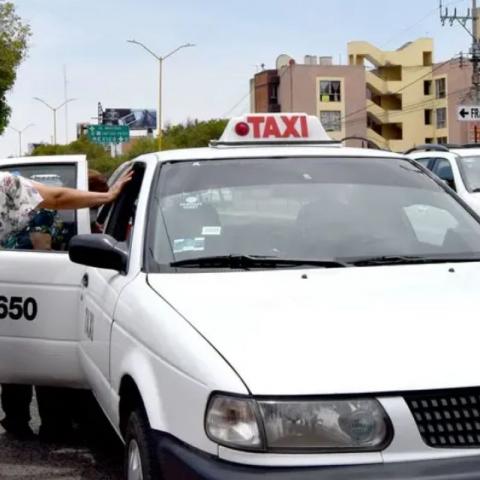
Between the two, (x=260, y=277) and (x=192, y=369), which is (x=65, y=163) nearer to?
(x=260, y=277)

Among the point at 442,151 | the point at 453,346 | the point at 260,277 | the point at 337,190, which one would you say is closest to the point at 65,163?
the point at 337,190

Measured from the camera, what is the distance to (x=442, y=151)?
490 inches

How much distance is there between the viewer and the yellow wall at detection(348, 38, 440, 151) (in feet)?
269

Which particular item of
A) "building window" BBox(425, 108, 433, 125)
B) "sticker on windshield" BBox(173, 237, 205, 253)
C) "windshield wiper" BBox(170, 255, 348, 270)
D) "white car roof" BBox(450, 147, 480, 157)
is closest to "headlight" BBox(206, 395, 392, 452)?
"windshield wiper" BBox(170, 255, 348, 270)

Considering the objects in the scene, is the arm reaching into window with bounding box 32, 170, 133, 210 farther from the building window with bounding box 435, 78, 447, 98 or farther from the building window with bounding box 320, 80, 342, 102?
the building window with bounding box 435, 78, 447, 98

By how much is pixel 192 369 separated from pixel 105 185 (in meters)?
2.97

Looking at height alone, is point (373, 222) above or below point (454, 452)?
above

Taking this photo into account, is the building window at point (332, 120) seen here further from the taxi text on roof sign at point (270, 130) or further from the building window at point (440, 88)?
the taxi text on roof sign at point (270, 130)

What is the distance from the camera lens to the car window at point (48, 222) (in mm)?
5266

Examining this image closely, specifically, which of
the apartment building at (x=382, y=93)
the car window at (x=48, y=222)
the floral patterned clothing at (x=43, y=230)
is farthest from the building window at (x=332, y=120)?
the floral patterned clothing at (x=43, y=230)

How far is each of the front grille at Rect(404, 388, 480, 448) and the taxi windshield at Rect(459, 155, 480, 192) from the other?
899 cm

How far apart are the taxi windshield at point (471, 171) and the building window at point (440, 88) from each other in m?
71.1

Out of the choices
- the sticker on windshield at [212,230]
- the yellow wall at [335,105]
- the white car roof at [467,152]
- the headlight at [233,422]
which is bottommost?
the headlight at [233,422]

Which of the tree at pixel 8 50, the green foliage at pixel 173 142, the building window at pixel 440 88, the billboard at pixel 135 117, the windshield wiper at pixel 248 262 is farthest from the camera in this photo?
the billboard at pixel 135 117
